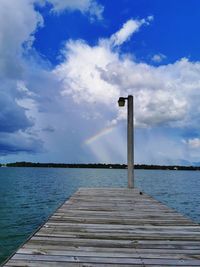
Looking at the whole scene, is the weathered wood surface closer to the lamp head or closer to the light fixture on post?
the light fixture on post

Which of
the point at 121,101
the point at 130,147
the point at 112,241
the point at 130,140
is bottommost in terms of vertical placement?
the point at 112,241

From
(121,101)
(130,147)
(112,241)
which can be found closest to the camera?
(112,241)

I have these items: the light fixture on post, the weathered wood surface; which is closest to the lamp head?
the light fixture on post

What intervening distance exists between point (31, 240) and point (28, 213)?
1576 cm

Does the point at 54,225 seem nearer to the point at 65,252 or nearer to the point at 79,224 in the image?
the point at 79,224

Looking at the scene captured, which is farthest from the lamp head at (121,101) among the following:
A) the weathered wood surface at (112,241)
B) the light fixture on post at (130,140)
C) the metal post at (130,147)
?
the weathered wood surface at (112,241)

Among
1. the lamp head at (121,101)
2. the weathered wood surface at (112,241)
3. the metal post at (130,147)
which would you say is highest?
the lamp head at (121,101)

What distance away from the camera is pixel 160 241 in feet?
14.6

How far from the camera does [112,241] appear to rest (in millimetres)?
4418

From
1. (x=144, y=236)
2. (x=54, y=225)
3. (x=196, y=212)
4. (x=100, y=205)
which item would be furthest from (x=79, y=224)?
(x=196, y=212)

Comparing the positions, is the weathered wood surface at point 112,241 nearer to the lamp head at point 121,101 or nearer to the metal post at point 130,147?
the metal post at point 130,147

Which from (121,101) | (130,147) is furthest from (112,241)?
(121,101)

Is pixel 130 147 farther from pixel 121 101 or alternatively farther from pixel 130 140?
pixel 121 101

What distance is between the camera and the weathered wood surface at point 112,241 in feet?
11.7
